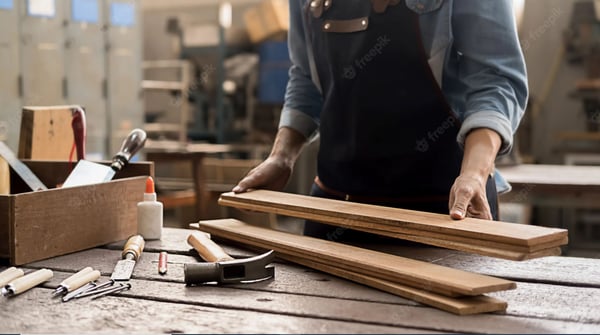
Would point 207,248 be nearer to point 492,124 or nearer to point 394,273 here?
point 394,273

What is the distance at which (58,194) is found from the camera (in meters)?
1.23

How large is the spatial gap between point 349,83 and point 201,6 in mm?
6937

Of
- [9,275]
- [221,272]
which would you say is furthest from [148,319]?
[9,275]

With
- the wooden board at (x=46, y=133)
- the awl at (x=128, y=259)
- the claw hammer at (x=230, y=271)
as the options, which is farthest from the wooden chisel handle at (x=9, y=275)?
the wooden board at (x=46, y=133)

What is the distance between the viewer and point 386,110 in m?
1.42

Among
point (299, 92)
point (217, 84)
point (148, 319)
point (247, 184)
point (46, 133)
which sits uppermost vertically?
point (217, 84)

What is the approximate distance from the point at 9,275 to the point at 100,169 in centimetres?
40

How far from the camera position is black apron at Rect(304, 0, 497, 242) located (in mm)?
1377

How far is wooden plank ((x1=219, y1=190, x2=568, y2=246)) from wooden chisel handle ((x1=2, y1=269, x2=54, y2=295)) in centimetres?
43

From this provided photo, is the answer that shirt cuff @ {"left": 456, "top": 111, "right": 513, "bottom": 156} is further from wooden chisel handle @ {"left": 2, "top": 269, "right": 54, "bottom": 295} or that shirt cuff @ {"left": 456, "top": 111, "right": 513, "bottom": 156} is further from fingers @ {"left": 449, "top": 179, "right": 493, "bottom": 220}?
wooden chisel handle @ {"left": 2, "top": 269, "right": 54, "bottom": 295}

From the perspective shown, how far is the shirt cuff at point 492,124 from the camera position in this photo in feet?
3.94

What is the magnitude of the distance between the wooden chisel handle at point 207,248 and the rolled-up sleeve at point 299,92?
0.40m

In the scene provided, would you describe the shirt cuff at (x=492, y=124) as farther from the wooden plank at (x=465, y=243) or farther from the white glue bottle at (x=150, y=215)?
the white glue bottle at (x=150, y=215)

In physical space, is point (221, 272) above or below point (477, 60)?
below
